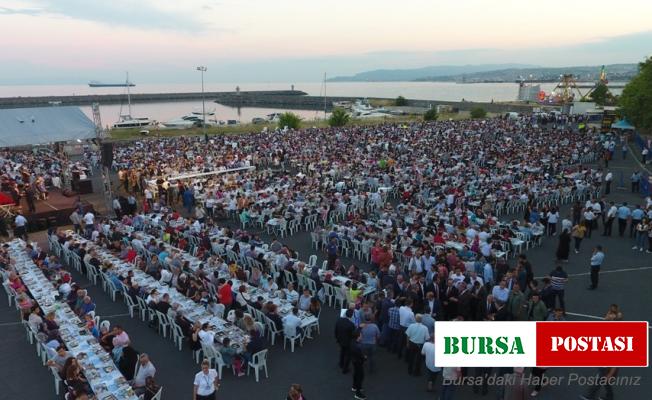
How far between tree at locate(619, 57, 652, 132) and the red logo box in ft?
105

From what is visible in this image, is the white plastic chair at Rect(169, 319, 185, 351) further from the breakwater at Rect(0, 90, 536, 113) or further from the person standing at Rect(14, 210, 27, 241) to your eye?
the breakwater at Rect(0, 90, 536, 113)

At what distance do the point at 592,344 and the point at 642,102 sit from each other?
1331 inches

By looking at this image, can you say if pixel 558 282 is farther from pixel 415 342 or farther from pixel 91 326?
pixel 91 326

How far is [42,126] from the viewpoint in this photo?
783 inches

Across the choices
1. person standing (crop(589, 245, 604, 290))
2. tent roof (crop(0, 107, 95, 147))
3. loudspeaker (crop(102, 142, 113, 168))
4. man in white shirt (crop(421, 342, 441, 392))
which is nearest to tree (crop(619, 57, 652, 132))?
person standing (crop(589, 245, 604, 290))

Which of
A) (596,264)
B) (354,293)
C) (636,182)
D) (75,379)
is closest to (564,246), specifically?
(596,264)

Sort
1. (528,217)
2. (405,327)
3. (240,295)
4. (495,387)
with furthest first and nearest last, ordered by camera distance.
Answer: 1. (528,217)
2. (240,295)
3. (405,327)
4. (495,387)

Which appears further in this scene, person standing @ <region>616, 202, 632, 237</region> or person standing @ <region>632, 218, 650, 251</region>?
person standing @ <region>616, 202, 632, 237</region>

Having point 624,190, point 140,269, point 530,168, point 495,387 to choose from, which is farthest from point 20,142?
point 624,190

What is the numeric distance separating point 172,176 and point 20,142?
21.4 ft

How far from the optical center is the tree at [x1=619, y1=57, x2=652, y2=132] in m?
32.7

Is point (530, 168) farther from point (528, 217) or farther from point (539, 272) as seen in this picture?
point (539, 272)

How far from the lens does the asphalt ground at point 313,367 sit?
735 centimetres

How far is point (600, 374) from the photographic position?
680 cm
